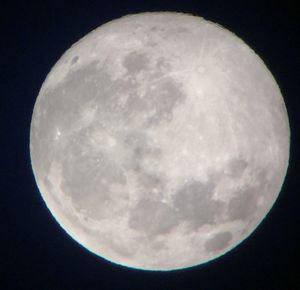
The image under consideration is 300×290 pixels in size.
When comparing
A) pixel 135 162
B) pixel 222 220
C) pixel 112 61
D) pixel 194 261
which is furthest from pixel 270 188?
pixel 112 61

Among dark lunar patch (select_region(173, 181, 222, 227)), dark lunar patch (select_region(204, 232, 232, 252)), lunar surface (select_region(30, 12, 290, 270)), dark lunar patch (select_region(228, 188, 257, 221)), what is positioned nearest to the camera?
lunar surface (select_region(30, 12, 290, 270))

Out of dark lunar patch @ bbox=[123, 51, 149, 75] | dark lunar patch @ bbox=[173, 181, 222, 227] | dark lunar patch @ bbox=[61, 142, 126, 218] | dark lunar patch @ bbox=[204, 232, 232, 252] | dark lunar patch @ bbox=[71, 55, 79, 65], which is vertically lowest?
dark lunar patch @ bbox=[204, 232, 232, 252]

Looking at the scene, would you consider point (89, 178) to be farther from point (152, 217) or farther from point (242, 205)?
point (242, 205)

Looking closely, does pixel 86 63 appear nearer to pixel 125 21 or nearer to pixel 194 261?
pixel 125 21

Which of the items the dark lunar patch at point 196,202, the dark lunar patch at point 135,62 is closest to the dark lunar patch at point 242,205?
the dark lunar patch at point 196,202

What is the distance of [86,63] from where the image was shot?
5773 mm

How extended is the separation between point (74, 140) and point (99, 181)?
0.47 metres

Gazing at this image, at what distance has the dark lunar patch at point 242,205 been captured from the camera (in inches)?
224

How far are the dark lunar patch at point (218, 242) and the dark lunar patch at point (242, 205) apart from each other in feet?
0.83

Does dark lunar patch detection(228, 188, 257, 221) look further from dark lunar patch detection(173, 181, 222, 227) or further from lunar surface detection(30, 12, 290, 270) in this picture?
dark lunar patch detection(173, 181, 222, 227)

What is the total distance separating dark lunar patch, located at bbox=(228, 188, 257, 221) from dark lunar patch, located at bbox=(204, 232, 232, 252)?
0.83 ft

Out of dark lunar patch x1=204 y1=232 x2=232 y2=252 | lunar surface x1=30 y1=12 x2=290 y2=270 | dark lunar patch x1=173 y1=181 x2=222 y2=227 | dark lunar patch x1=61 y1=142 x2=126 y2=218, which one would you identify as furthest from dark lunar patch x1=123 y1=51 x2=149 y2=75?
dark lunar patch x1=204 y1=232 x2=232 y2=252

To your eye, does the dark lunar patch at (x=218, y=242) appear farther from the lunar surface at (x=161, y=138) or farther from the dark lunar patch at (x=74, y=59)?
the dark lunar patch at (x=74, y=59)

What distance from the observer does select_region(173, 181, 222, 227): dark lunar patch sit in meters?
5.43
